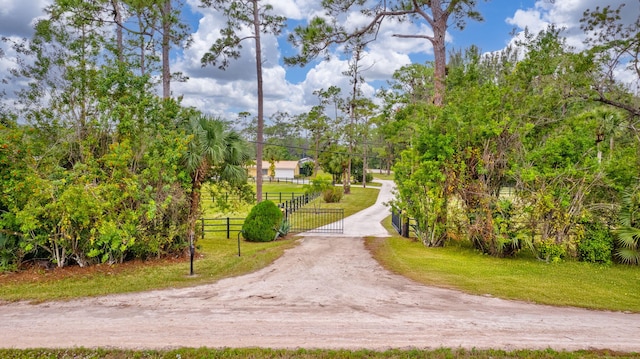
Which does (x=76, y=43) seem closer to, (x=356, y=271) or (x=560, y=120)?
(x=356, y=271)

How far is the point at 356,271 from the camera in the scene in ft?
33.7

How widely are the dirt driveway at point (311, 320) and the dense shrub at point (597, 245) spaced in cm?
486

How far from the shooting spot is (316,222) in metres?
21.2

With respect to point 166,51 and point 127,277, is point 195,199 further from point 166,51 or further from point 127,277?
point 166,51

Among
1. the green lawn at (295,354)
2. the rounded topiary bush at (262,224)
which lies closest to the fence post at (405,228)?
the rounded topiary bush at (262,224)

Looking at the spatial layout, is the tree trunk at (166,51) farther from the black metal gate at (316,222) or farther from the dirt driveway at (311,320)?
the dirt driveway at (311,320)

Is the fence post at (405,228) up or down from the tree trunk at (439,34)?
down

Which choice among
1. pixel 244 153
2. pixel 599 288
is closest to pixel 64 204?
pixel 244 153

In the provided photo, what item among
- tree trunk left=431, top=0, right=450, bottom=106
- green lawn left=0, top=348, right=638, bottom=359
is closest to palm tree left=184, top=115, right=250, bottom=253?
green lawn left=0, top=348, right=638, bottom=359

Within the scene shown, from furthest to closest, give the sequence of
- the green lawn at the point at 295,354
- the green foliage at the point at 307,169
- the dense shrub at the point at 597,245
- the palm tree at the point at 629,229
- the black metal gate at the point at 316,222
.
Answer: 1. the green foliage at the point at 307,169
2. the black metal gate at the point at 316,222
3. the dense shrub at the point at 597,245
4. the palm tree at the point at 629,229
5. the green lawn at the point at 295,354

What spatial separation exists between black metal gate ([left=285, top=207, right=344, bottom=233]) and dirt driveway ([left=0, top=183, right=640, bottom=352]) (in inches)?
351

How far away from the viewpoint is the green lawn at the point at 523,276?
7.98 m

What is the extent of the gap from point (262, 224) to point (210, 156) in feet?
13.7

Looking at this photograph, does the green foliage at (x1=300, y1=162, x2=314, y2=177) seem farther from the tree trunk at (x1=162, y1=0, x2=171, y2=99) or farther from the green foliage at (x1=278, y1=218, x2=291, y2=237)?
the green foliage at (x1=278, y1=218, x2=291, y2=237)
